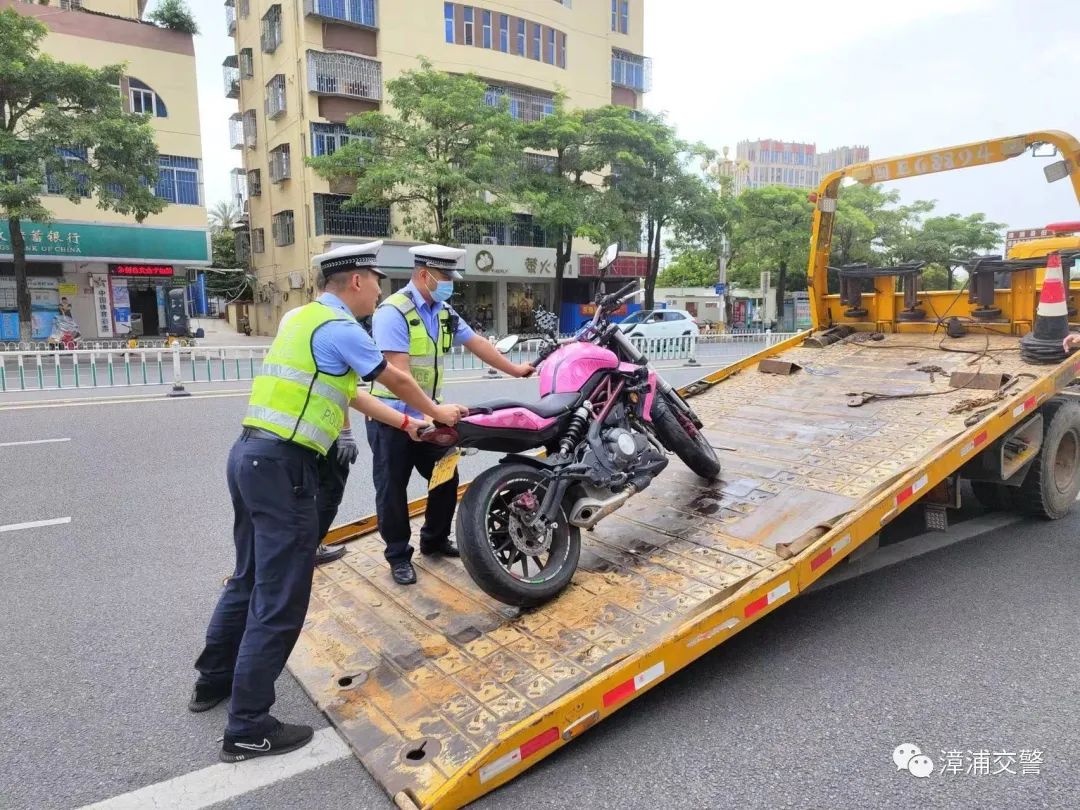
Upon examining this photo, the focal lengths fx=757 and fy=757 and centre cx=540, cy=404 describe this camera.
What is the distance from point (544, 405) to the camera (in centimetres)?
362

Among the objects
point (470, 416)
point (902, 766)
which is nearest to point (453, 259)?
point (470, 416)

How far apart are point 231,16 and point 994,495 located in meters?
37.7

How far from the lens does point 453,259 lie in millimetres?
3848

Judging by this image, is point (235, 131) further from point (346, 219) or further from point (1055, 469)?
point (1055, 469)

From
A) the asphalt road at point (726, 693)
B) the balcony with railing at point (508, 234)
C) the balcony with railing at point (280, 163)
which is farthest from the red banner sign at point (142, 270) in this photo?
the asphalt road at point (726, 693)

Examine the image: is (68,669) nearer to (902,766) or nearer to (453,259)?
(453,259)

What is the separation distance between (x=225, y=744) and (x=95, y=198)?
987 inches

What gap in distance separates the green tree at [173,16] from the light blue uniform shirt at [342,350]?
27.4 m

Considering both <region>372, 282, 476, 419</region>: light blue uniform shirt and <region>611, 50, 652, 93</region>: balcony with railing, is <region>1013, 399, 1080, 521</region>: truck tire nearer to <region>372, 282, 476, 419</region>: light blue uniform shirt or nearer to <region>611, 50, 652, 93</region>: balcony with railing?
<region>372, 282, 476, 419</region>: light blue uniform shirt

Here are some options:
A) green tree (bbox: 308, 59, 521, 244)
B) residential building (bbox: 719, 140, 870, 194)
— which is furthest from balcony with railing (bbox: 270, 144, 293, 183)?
residential building (bbox: 719, 140, 870, 194)

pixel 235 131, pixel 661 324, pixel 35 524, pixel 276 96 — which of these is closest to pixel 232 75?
pixel 235 131

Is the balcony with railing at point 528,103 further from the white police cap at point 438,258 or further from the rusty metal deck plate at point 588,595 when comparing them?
the white police cap at point 438,258

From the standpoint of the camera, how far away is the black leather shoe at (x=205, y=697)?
296 centimetres

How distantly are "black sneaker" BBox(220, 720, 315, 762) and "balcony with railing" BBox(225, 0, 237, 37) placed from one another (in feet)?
123
